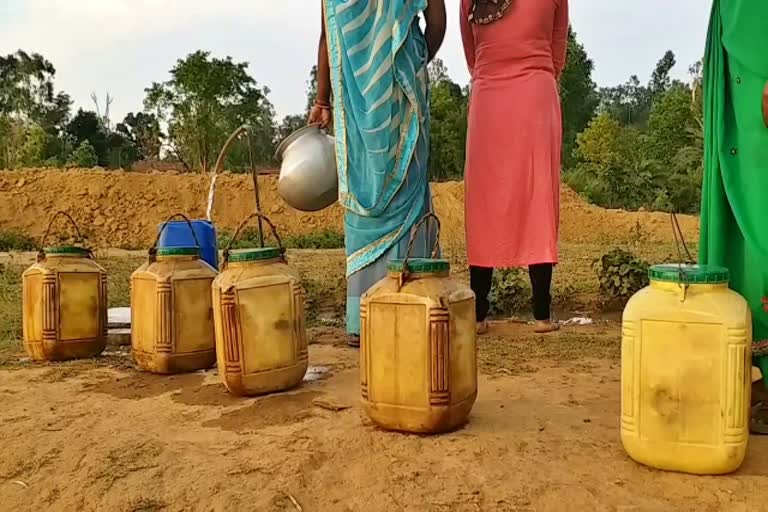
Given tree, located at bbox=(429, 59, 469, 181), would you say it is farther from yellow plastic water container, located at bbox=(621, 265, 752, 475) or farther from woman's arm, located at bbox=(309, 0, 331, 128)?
yellow plastic water container, located at bbox=(621, 265, 752, 475)

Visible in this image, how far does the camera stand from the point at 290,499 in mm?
1898

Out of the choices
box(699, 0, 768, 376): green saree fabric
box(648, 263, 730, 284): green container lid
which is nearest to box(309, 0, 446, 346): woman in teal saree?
box(699, 0, 768, 376): green saree fabric

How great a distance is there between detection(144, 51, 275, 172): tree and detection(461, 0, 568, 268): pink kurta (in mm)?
17394

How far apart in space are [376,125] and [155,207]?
590 inches

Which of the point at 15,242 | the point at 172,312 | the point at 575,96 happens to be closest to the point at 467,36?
the point at 172,312

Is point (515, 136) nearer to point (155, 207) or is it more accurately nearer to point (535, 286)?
point (535, 286)

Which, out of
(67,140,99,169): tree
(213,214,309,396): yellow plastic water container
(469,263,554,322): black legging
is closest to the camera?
(213,214,309,396): yellow plastic water container

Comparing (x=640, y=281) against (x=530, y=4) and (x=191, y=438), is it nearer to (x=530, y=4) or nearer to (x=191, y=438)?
(x=530, y=4)

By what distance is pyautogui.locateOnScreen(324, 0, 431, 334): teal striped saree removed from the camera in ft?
12.2

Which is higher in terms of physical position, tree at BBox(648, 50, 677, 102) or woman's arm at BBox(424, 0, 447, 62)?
tree at BBox(648, 50, 677, 102)

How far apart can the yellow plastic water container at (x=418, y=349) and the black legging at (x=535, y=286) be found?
182cm

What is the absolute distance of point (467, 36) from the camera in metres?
4.21

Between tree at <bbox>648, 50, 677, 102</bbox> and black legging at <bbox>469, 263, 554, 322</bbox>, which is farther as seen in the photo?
tree at <bbox>648, 50, 677, 102</bbox>

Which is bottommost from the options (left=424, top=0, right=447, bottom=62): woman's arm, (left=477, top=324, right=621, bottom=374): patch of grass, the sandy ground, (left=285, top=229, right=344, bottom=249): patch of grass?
the sandy ground
